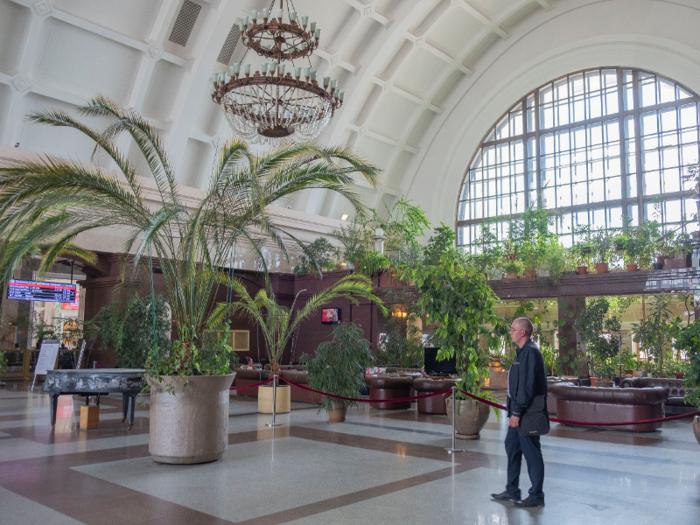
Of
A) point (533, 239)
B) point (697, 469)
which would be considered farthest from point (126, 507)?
point (533, 239)

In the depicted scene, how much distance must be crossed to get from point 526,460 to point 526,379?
0.64 m

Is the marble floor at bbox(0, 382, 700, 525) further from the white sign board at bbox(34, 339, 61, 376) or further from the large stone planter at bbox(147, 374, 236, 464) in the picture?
the white sign board at bbox(34, 339, 61, 376)

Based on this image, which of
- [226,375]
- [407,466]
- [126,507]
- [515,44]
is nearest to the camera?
[126,507]

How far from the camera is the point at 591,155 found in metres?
21.3

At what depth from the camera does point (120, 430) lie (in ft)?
27.3

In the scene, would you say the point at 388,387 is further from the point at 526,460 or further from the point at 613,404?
the point at 526,460

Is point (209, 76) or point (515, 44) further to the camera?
point (515, 44)

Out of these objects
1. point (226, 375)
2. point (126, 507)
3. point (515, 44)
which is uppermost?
point (515, 44)

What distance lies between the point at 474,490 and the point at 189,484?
240 cm

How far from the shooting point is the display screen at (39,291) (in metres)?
16.2

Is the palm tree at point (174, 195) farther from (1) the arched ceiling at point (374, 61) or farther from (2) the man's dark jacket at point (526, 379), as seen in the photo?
(1) the arched ceiling at point (374, 61)

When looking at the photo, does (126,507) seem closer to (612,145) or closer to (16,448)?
(16,448)

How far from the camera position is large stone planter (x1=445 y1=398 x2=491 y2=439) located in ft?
25.2

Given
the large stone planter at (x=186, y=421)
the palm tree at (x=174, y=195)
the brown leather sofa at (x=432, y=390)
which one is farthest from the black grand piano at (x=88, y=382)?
the brown leather sofa at (x=432, y=390)
